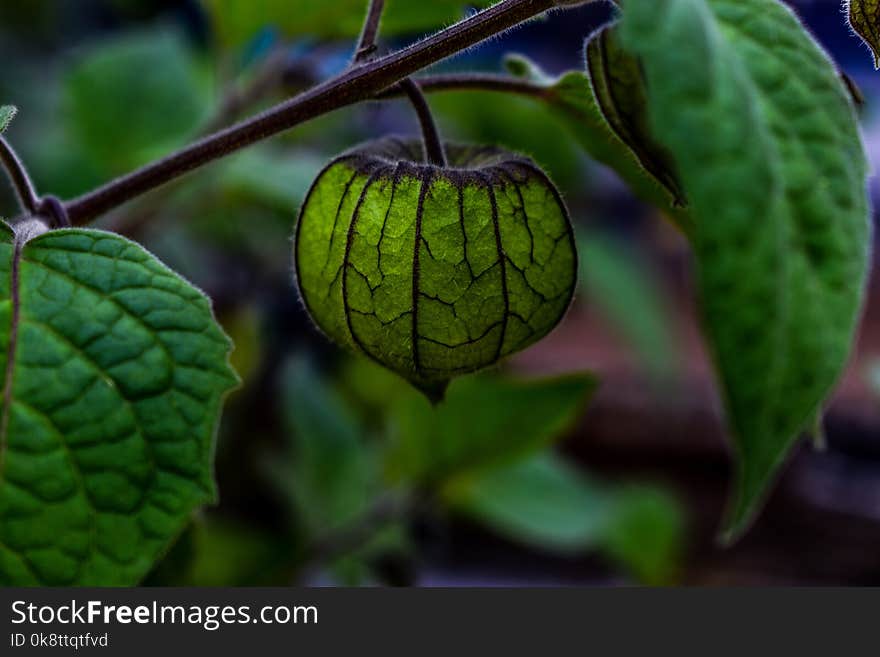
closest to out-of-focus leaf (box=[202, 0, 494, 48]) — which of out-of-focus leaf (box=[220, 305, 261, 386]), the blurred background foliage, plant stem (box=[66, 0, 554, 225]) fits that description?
the blurred background foliage

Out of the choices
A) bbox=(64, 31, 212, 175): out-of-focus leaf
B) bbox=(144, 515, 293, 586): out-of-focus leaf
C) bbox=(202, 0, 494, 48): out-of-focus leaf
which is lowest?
bbox=(144, 515, 293, 586): out-of-focus leaf

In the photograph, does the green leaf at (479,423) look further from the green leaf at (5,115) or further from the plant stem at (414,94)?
the green leaf at (5,115)

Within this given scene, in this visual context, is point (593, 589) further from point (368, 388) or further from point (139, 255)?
point (368, 388)

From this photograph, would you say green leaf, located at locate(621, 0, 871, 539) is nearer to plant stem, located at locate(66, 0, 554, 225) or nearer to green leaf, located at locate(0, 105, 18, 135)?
plant stem, located at locate(66, 0, 554, 225)

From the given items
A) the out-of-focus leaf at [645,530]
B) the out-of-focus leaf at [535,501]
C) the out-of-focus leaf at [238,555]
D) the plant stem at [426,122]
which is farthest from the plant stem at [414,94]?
the out-of-focus leaf at [645,530]

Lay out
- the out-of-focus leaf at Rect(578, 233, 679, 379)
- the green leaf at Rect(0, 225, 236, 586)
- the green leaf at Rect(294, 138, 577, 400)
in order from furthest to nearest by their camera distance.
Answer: the out-of-focus leaf at Rect(578, 233, 679, 379), the green leaf at Rect(294, 138, 577, 400), the green leaf at Rect(0, 225, 236, 586)

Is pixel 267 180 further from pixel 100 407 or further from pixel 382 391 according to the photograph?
pixel 100 407
